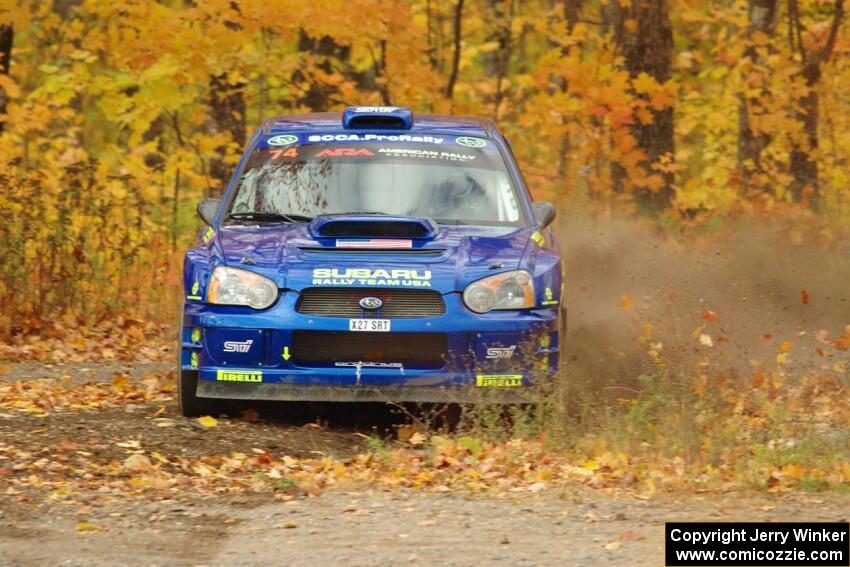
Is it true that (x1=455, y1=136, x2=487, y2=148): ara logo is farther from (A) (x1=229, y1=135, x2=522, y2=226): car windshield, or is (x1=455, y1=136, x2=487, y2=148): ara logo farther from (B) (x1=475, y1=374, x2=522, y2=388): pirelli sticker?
(B) (x1=475, y1=374, x2=522, y2=388): pirelli sticker

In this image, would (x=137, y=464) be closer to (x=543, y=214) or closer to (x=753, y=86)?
(x=543, y=214)

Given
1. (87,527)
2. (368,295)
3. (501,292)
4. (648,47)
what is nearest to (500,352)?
(501,292)

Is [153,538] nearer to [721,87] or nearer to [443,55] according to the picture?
[443,55]

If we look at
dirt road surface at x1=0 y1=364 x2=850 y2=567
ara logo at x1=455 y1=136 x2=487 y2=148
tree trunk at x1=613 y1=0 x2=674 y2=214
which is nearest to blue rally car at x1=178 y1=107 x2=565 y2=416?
ara logo at x1=455 y1=136 x2=487 y2=148

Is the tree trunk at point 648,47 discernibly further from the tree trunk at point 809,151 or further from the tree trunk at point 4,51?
the tree trunk at point 4,51

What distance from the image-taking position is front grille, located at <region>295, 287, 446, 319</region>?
8812 millimetres

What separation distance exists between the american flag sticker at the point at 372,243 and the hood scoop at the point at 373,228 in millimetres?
58

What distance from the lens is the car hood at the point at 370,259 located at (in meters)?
8.82

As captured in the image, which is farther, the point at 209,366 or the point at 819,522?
the point at 209,366

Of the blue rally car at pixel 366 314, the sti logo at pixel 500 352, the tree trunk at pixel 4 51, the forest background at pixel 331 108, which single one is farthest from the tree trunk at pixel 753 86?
the sti logo at pixel 500 352

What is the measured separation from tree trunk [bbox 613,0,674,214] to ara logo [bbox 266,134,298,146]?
882 centimetres

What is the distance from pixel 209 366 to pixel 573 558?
3643 mm

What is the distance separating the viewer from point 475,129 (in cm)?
1091

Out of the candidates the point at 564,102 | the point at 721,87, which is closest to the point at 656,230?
the point at 564,102
